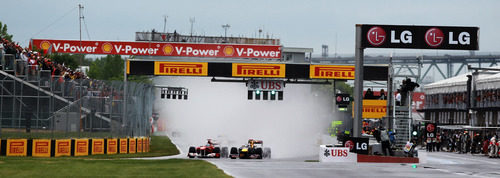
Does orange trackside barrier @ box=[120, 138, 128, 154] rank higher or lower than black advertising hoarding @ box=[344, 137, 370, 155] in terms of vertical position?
lower

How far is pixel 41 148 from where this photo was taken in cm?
3519

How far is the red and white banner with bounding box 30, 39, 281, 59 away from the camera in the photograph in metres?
66.4

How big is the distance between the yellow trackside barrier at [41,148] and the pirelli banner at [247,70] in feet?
35.4

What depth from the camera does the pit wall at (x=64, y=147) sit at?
34.4 meters

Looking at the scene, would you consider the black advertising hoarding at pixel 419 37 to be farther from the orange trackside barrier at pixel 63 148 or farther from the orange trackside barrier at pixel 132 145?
the orange trackside barrier at pixel 63 148

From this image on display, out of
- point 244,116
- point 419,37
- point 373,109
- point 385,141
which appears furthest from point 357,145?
point 244,116

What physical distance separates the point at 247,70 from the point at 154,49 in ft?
92.0

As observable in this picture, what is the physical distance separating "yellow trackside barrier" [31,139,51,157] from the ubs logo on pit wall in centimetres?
1464

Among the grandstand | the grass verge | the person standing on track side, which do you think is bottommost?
the grass verge

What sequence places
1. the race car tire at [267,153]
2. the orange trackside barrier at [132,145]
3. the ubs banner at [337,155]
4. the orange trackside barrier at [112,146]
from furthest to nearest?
the race car tire at [267,153]
the orange trackside barrier at [132,145]
the orange trackside barrier at [112,146]
the ubs banner at [337,155]

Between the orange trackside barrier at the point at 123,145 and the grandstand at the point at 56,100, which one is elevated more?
the grandstand at the point at 56,100

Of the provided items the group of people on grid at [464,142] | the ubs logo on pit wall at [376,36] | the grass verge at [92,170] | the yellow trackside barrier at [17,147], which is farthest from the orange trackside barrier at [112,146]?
the group of people on grid at [464,142]

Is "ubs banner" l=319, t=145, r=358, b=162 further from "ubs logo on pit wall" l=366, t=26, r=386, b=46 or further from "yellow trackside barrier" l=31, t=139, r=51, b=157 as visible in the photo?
"yellow trackside barrier" l=31, t=139, r=51, b=157

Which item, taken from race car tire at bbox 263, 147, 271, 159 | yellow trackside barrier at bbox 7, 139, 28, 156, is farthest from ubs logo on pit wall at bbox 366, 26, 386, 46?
yellow trackside barrier at bbox 7, 139, 28, 156
